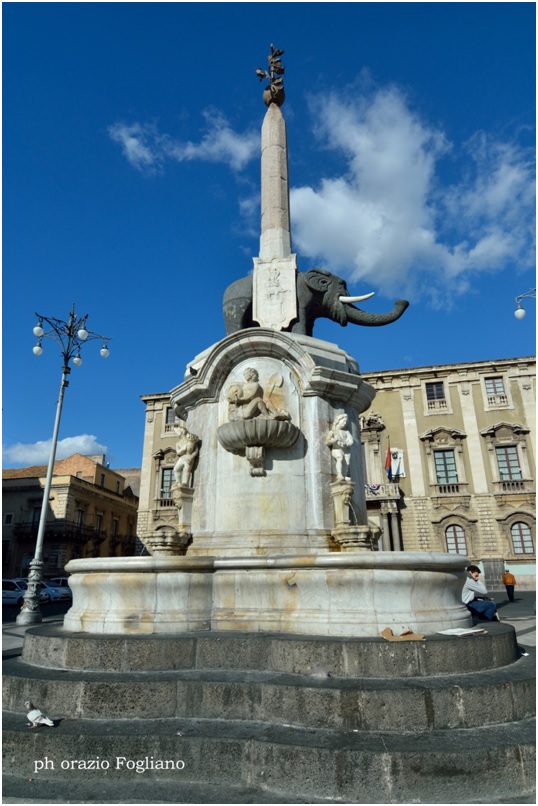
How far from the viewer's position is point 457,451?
35.8 meters

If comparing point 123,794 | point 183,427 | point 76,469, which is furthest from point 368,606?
point 76,469

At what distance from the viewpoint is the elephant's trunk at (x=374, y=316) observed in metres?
9.43

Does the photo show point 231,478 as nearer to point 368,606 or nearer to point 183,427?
point 183,427

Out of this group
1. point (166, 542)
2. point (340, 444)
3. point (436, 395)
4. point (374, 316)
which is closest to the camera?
point (166, 542)

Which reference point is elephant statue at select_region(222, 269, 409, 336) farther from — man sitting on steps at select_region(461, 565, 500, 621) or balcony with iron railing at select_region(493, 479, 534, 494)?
balcony with iron railing at select_region(493, 479, 534, 494)

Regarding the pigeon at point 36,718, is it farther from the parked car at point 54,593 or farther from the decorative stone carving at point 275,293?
the parked car at point 54,593

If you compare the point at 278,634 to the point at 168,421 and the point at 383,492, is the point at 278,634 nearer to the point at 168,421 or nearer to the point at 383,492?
the point at 383,492

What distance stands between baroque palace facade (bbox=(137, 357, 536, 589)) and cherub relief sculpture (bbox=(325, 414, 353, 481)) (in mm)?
25624

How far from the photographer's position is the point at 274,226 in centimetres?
1066

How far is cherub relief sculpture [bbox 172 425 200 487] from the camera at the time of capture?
8.14m

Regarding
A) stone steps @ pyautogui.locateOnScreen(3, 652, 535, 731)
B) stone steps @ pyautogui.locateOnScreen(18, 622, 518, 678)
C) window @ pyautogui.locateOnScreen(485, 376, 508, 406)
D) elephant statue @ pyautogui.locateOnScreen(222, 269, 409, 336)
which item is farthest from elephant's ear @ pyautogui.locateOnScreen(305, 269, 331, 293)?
window @ pyautogui.locateOnScreen(485, 376, 508, 406)

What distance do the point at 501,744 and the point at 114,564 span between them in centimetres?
435

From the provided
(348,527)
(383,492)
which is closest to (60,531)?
(383,492)

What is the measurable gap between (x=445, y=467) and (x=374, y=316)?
28.9 metres
